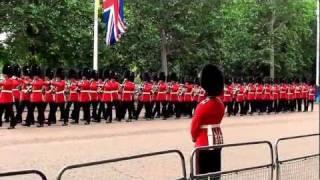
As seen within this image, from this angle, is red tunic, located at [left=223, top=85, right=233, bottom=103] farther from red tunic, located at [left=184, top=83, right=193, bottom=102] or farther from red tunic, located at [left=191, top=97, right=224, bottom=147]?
red tunic, located at [left=191, top=97, right=224, bottom=147]

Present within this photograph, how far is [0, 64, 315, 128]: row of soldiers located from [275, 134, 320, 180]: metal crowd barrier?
9.06 metres

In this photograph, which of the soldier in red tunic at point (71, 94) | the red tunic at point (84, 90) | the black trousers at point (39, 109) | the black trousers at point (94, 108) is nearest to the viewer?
the black trousers at point (39, 109)

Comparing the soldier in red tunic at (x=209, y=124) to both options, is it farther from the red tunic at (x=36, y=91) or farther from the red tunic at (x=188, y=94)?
the red tunic at (x=188, y=94)

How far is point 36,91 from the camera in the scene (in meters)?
16.1

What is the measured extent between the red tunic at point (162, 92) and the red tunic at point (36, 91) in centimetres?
523

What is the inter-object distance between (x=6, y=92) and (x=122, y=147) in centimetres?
470

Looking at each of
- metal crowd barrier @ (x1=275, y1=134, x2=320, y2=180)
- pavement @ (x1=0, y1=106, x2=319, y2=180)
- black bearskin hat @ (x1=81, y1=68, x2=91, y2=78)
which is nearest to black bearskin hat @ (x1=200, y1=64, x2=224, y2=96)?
metal crowd barrier @ (x1=275, y1=134, x2=320, y2=180)

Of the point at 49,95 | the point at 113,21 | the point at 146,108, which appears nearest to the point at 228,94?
the point at 146,108

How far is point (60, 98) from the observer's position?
55.2 ft

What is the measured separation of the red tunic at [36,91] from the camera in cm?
1603

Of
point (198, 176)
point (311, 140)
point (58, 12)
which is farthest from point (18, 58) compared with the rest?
point (198, 176)

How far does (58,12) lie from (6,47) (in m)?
2.77

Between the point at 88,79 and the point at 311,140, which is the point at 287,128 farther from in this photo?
the point at 88,79

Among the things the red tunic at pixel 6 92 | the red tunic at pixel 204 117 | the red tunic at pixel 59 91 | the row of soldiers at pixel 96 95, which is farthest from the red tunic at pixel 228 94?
the red tunic at pixel 204 117
